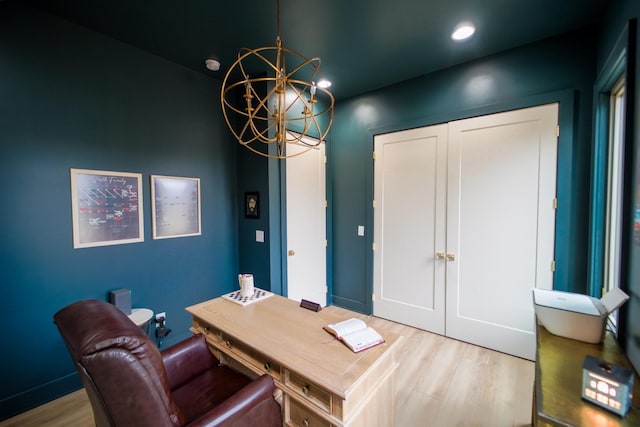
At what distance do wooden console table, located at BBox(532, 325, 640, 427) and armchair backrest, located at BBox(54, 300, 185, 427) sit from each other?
4.38 feet

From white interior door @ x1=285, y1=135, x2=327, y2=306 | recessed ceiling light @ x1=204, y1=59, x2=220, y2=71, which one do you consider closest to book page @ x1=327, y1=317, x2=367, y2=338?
white interior door @ x1=285, y1=135, x2=327, y2=306

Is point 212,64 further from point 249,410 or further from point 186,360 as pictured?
point 249,410

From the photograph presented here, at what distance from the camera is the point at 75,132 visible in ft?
6.60

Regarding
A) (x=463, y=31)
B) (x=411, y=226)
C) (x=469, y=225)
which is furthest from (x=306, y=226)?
(x=463, y=31)

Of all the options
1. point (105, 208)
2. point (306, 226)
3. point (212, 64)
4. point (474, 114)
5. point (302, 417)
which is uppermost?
point (212, 64)

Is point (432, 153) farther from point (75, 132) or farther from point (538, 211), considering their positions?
point (75, 132)

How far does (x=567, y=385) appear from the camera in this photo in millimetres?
1022

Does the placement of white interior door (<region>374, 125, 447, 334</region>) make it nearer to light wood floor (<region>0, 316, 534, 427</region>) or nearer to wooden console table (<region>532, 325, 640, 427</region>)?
light wood floor (<region>0, 316, 534, 427</region>)

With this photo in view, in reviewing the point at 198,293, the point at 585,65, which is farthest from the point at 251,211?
the point at 585,65

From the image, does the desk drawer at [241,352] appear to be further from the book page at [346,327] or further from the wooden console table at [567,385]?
the wooden console table at [567,385]

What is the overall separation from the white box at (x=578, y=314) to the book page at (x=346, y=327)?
1034 millimetres

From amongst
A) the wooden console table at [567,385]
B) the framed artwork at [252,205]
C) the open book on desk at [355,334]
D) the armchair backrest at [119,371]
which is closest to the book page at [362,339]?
the open book on desk at [355,334]

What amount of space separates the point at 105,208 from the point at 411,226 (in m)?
3.01

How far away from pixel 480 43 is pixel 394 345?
8.60 feet
